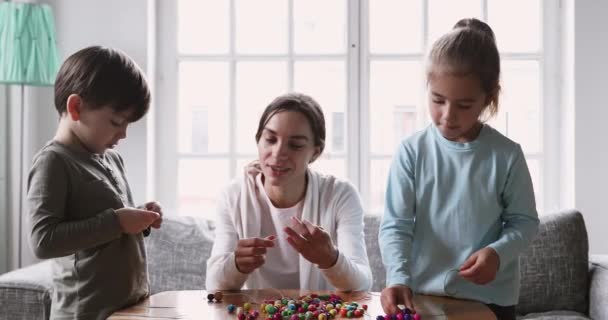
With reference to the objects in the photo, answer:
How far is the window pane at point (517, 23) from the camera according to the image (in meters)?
3.44

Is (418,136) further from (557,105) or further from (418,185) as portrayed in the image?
(557,105)

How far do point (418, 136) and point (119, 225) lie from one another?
30.1 inches

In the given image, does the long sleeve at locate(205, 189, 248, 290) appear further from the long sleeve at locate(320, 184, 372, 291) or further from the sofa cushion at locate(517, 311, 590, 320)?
the sofa cushion at locate(517, 311, 590, 320)

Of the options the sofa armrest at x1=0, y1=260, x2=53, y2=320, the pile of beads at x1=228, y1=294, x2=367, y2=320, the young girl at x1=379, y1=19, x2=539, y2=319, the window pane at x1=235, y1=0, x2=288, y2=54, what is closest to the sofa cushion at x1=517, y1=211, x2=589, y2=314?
the young girl at x1=379, y1=19, x2=539, y2=319

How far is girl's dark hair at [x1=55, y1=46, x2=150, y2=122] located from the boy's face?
1 centimetres

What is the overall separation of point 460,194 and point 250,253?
55cm

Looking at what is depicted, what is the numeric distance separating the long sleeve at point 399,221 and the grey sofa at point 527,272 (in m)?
1.01

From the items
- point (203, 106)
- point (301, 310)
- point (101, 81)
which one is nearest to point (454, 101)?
point (301, 310)

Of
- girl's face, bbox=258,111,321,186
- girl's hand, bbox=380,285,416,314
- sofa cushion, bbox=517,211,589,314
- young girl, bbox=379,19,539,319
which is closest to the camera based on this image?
girl's hand, bbox=380,285,416,314

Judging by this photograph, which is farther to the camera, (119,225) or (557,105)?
(557,105)

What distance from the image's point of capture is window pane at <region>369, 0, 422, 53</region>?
3.46m

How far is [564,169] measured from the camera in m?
3.35

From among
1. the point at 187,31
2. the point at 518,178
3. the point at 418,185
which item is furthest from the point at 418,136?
the point at 187,31

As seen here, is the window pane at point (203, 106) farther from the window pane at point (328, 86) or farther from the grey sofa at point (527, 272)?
the grey sofa at point (527, 272)
